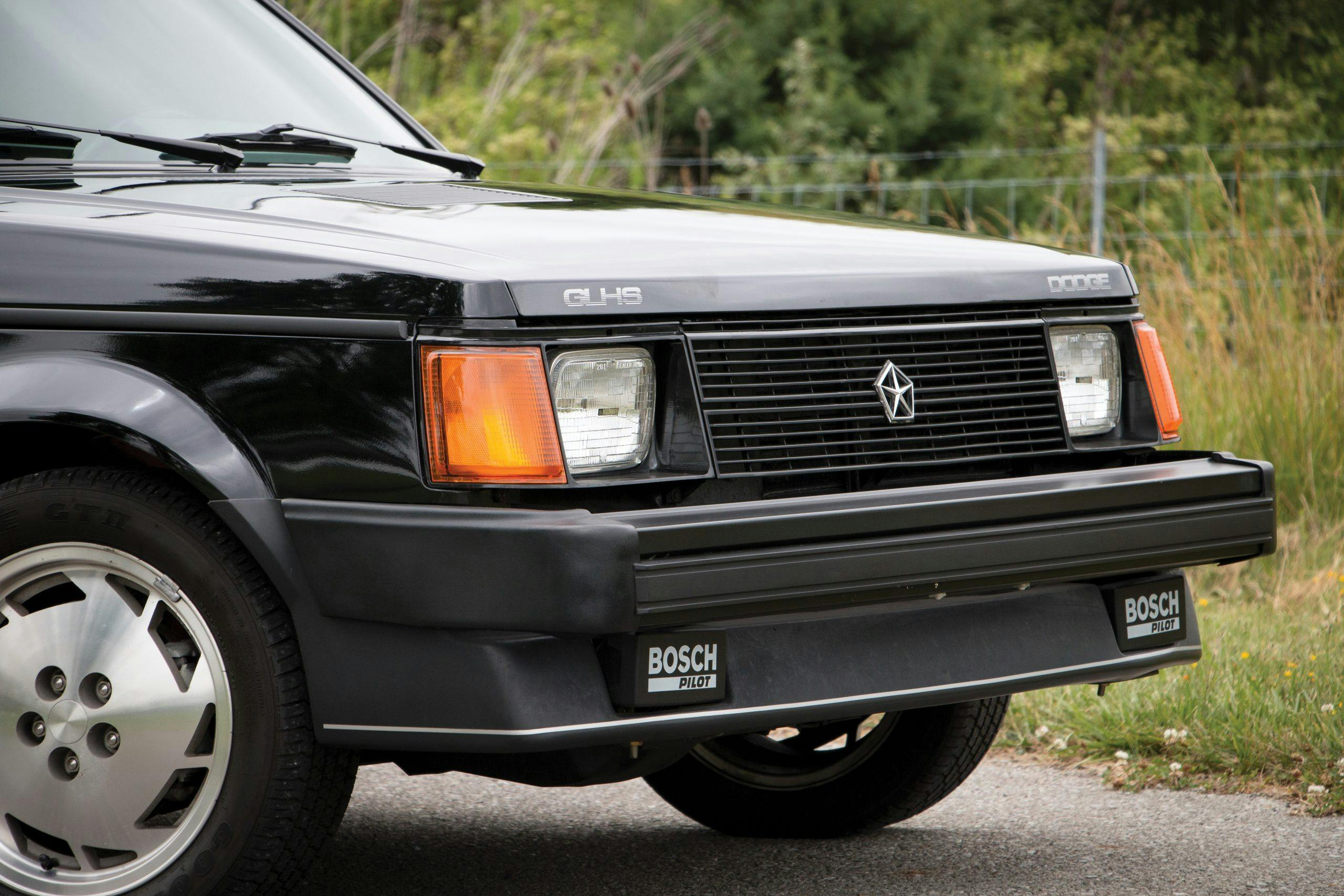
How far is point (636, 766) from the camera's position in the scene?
2.77 meters

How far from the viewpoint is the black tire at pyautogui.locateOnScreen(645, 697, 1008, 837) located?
3.60 m

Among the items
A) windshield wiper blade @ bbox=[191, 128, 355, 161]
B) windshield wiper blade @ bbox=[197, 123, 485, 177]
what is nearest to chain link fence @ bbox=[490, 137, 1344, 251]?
windshield wiper blade @ bbox=[197, 123, 485, 177]

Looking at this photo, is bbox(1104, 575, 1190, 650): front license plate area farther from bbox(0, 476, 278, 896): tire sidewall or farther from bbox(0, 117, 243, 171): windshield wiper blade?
bbox(0, 117, 243, 171): windshield wiper blade

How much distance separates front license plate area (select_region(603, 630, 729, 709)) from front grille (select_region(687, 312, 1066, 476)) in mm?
296

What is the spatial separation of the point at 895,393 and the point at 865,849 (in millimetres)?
1287

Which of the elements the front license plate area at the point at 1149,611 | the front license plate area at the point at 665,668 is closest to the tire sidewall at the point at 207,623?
the front license plate area at the point at 665,668

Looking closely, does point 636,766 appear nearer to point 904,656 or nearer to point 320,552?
point 904,656

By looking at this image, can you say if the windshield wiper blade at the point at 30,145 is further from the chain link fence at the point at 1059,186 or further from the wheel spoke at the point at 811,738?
the chain link fence at the point at 1059,186

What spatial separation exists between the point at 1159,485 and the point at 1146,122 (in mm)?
17022

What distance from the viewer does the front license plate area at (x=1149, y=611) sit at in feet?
9.87

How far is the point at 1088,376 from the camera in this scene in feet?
10.4

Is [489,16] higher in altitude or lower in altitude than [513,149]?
higher

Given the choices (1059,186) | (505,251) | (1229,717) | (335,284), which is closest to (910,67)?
(1059,186)

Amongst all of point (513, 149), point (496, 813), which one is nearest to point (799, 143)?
point (513, 149)
